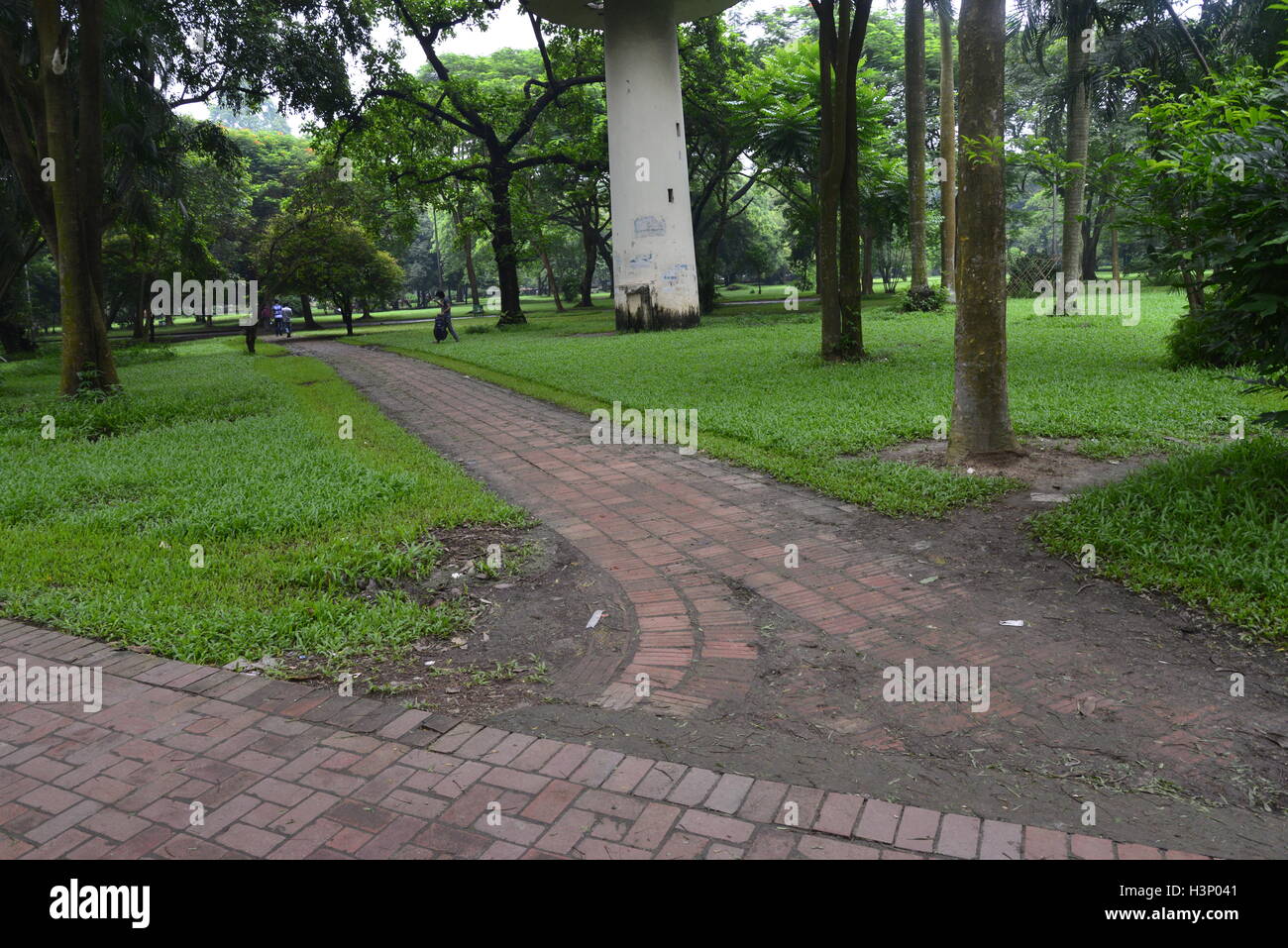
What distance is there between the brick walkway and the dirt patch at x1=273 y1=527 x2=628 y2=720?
0.20m

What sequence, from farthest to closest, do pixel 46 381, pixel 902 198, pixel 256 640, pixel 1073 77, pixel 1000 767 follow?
pixel 902 198 → pixel 46 381 → pixel 1073 77 → pixel 256 640 → pixel 1000 767

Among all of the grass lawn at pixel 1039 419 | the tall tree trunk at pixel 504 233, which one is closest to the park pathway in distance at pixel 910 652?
the grass lawn at pixel 1039 419

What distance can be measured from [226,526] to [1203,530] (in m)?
5.69

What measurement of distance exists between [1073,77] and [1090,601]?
609 inches

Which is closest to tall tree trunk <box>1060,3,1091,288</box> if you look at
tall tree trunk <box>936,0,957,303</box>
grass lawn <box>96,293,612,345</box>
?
tall tree trunk <box>936,0,957,303</box>

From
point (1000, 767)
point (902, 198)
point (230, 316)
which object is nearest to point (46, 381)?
point (1000, 767)

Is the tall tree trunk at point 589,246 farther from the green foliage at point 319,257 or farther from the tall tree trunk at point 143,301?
the tall tree trunk at point 143,301

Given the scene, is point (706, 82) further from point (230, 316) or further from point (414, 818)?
point (230, 316)

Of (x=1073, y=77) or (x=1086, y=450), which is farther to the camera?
(x=1073, y=77)

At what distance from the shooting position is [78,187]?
11812 mm

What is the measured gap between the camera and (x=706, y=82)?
26.2m

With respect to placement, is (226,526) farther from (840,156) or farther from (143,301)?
(143,301)

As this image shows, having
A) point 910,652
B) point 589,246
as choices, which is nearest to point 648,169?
point 910,652

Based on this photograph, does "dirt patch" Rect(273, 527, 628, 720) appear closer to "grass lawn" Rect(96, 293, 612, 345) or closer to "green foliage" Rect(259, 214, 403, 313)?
"green foliage" Rect(259, 214, 403, 313)
